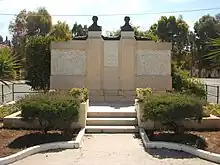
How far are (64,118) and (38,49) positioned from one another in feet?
35.1

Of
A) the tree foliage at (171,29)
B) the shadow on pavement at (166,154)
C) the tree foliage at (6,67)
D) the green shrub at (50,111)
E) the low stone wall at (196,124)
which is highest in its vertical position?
the tree foliage at (171,29)

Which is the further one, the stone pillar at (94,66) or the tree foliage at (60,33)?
the tree foliage at (60,33)

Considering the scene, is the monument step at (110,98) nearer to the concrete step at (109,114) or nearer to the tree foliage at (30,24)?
the concrete step at (109,114)

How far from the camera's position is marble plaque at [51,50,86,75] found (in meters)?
17.3

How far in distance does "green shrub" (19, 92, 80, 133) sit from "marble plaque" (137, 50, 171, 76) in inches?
303

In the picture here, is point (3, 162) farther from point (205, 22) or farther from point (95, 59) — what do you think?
point (205, 22)

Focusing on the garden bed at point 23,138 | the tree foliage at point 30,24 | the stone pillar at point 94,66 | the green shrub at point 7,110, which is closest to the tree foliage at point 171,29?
the tree foliage at point 30,24

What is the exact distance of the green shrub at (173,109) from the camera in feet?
31.9

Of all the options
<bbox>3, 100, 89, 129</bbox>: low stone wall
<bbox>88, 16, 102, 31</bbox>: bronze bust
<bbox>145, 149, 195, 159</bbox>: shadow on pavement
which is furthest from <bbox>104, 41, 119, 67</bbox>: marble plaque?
<bbox>145, 149, 195, 159</bbox>: shadow on pavement

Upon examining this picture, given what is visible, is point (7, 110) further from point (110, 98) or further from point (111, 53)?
point (111, 53)

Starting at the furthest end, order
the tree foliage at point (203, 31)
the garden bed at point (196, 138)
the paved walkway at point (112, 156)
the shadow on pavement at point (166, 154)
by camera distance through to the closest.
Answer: the tree foliage at point (203, 31) < the garden bed at point (196, 138) < the shadow on pavement at point (166, 154) < the paved walkway at point (112, 156)

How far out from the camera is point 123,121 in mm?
12305

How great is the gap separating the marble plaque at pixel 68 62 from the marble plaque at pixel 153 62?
103 inches

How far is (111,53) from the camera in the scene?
17.5 metres
